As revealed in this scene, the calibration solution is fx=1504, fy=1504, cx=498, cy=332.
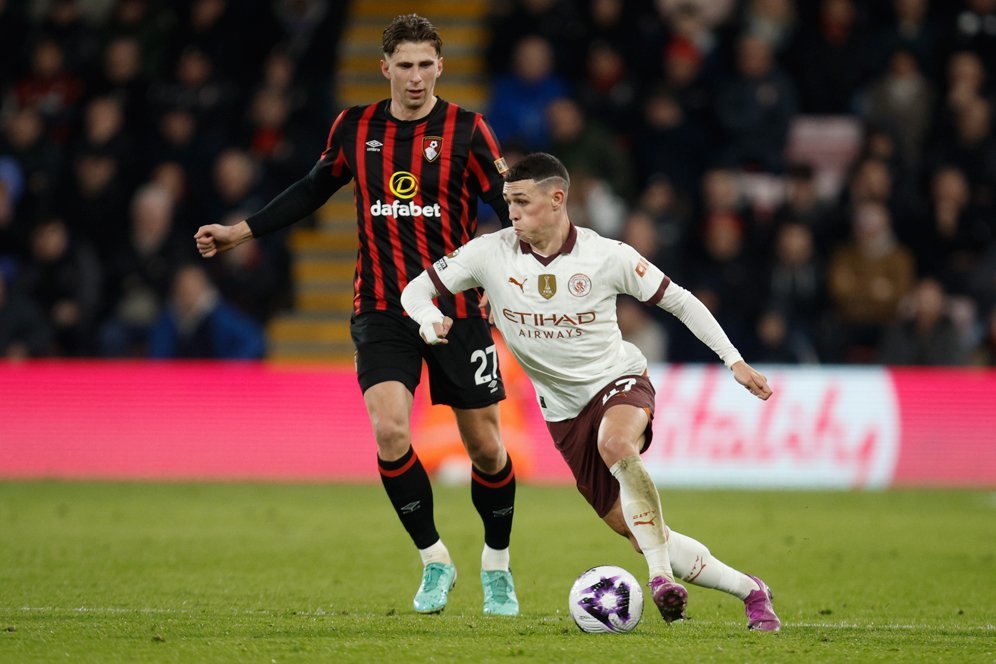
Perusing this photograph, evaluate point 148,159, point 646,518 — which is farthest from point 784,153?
point 646,518

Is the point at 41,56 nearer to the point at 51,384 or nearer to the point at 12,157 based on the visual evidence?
the point at 12,157

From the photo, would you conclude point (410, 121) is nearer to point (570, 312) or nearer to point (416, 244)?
point (416, 244)

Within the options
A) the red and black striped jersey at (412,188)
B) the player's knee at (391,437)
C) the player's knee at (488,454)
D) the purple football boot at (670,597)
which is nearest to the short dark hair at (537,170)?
the red and black striped jersey at (412,188)

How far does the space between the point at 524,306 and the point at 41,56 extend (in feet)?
39.4

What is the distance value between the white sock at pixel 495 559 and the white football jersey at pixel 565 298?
915 millimetres

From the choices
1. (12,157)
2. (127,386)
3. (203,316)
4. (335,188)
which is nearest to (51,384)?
(127,386)

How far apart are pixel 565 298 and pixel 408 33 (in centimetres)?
146

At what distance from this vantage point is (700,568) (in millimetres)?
6043

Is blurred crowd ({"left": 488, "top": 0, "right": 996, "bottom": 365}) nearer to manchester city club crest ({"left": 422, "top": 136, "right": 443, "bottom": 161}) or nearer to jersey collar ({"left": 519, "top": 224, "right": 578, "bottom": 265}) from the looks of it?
manchester city club crest ({"left": 422, "top": 136, "right": 443, "bottom": 161})

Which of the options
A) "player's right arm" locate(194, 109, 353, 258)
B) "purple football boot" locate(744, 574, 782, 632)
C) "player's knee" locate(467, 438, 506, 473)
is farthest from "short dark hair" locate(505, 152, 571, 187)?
"purple football boot" locate(744, 574, 782, 632)

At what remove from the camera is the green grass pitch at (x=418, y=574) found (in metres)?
5.77

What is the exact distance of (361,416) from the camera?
13688 millimetres

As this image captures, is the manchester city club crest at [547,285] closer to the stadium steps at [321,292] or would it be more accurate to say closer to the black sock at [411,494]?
the black sock at [411,494]

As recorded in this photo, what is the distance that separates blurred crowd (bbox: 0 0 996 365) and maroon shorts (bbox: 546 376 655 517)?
7.74 meters
